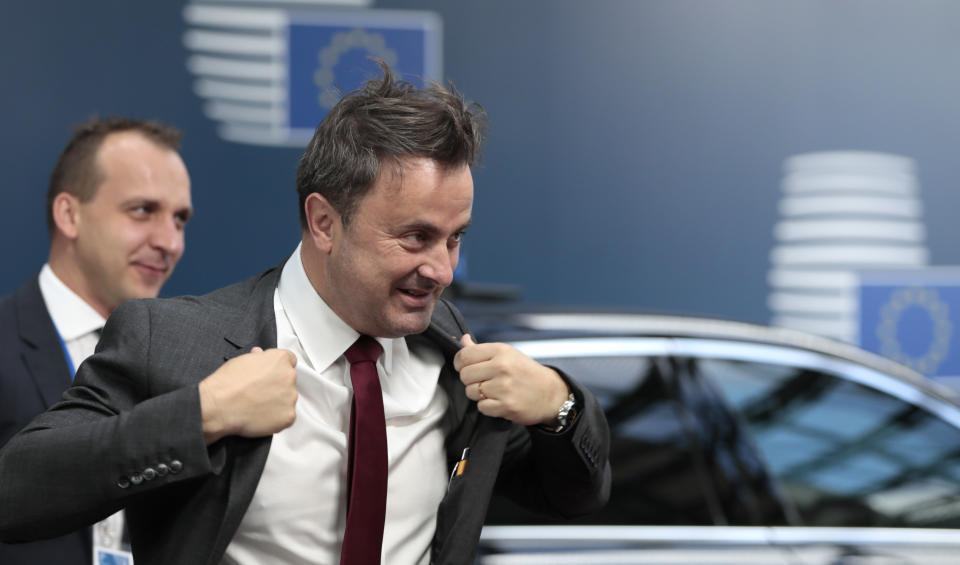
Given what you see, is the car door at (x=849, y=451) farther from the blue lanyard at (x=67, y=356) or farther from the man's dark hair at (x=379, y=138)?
the blue lanyard at (x=67, y=356)

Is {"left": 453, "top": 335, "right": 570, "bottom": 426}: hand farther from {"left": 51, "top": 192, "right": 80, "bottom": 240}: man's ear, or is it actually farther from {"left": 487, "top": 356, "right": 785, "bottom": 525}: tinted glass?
{"left": 51, "top": 192, "right": 80, "bottom": 240}: man's ear

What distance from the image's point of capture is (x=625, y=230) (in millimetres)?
5059

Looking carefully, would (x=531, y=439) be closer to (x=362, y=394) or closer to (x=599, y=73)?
(x=362, y=394)

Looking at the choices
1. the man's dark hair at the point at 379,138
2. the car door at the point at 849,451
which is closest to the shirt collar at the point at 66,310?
the man's dark hair at the point at 379,138

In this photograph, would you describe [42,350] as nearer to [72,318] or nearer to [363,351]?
[72,318]

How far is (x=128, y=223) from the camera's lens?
2242mm

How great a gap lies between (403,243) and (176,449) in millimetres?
423

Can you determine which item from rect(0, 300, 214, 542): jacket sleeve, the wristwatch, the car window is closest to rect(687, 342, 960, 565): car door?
the car window

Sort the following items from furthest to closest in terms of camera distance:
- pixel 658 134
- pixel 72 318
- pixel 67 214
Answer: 1. pixel 658 134
2. pixel 67 214
3. pixel 72 318

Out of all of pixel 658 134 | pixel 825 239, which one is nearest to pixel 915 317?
pixel 825 239

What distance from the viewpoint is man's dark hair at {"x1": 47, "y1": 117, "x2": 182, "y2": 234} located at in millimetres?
2262

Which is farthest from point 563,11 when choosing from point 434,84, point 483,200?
point 434,84

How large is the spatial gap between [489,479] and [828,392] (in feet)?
4.77

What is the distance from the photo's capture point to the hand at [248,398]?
1290mm
